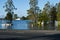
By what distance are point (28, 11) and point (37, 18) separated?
4761 millimetres

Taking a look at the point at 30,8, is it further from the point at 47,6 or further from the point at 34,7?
the point at 47,6

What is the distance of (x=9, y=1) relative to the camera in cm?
7681

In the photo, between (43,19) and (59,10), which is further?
(43,19)

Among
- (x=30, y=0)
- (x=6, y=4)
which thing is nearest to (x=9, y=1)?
(x=6, y=4)

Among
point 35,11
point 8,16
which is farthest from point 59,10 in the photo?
point 8,16

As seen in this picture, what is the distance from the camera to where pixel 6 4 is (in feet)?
251

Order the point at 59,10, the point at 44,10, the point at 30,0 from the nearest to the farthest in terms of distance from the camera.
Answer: the point at 59,10, the point at 30,0, the point at 44,10

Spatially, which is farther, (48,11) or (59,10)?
(48,11)

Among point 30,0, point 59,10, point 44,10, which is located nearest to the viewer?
point 59,10

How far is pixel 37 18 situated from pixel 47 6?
21.7ft

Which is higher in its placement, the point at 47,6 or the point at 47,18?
the point at 47,6

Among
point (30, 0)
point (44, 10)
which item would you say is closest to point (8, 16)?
point (30, 0)

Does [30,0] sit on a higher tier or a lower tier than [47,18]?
higher

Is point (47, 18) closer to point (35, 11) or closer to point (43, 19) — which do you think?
point (43, 19)
